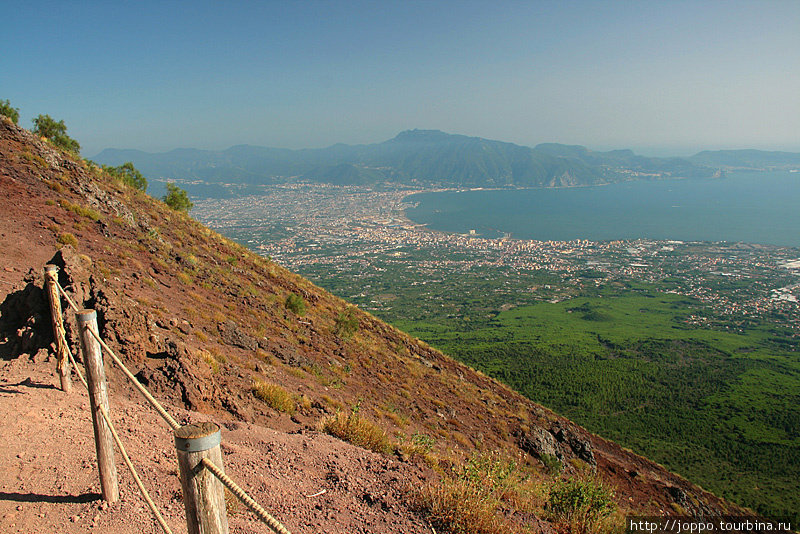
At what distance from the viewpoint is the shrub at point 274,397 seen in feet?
24.7

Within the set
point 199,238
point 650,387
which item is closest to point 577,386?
point 650,387

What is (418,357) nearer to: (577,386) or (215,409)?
(215,409)

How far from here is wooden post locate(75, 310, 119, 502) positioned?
11.6 ft

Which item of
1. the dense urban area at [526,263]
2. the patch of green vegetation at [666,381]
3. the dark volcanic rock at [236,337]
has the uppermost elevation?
the dark volcanic rock at [236,337]

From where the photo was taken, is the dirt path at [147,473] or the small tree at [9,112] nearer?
the dirt path at [147,473]

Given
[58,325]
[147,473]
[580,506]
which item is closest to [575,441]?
[580,506]

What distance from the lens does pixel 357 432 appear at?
7051 mm

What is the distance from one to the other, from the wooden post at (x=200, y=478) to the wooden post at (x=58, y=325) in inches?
165

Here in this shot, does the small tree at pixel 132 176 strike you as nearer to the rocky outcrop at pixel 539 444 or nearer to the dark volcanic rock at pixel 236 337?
the dark volcanic rock at pixel 236 337

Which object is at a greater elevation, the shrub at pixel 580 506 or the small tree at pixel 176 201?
the small tree at pixel 176 201

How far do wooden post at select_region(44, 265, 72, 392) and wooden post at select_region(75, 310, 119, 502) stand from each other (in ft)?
6.21

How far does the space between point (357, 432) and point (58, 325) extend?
14.9ft

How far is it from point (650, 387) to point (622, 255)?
82.1m

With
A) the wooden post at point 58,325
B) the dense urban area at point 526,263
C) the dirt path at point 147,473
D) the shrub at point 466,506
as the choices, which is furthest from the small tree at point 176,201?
the dense urban area at point 526,263
